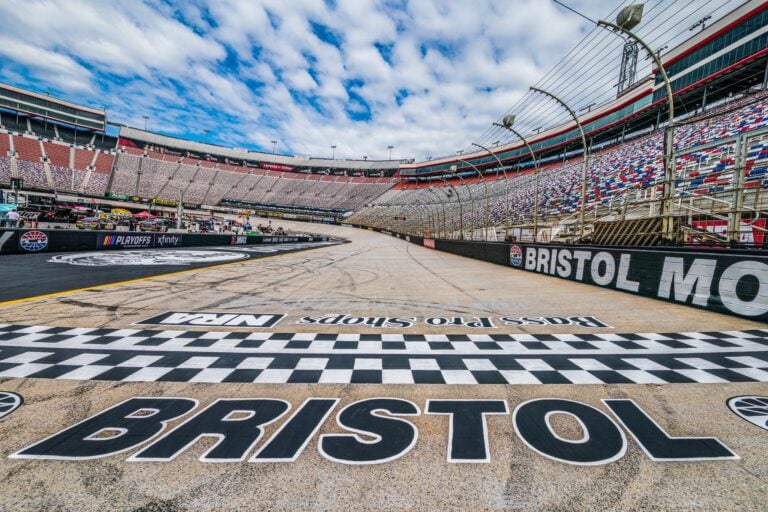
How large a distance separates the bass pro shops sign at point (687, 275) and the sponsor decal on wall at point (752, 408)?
2795 mm

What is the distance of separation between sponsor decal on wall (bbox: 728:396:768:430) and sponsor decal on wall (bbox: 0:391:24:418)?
13.4ft

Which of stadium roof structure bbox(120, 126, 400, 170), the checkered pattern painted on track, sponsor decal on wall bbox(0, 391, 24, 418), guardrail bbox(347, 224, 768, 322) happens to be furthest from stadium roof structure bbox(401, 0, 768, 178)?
stadium roof structure bbox(120, 126, 400, 170)

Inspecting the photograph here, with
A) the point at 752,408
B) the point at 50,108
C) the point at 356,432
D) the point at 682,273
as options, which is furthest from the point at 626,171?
the point at 50,108

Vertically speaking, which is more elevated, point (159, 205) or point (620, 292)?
point (159, 205)

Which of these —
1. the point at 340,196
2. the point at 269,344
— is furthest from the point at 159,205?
the point at 269,344

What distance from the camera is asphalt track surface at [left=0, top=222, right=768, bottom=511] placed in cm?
125

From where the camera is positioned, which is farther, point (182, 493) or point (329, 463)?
point (329, 463)

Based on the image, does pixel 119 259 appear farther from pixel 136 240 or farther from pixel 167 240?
pixel 167 240

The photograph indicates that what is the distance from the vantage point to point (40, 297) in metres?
4.41

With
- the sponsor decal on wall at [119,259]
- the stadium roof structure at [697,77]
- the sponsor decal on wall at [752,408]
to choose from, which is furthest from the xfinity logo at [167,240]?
the stadium roof structure at [697,77]

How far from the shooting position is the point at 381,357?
269 cm

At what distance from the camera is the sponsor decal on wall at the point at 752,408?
1.76 m

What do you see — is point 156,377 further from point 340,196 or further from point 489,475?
point 340,196

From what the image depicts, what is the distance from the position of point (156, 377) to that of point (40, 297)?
3.82 m
